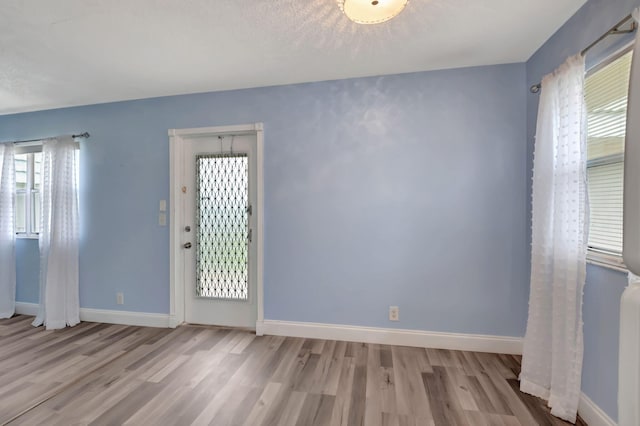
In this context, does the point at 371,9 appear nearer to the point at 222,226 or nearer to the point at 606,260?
the point at 606,260

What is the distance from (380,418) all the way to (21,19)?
3.32 m

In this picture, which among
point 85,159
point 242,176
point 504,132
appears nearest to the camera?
point 504,132

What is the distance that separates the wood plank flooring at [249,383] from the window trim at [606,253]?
0.98 m

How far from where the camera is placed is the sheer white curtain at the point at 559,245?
1.65 metres

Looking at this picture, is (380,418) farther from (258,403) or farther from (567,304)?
(567,304)

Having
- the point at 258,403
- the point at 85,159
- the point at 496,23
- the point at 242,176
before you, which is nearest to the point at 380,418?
the point at 258,403

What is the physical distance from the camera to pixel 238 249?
3.00 metres

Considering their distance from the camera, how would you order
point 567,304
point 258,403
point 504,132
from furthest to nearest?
point 504,132 → point 258,403 → point 567,304

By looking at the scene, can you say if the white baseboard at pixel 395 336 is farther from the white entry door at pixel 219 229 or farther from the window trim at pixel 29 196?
the window trim at pixel 29 196

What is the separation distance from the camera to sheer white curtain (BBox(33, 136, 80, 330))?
3.15 m

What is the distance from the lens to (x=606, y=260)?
1.59m

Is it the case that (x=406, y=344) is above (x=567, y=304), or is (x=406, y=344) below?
below

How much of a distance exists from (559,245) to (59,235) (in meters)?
4.58

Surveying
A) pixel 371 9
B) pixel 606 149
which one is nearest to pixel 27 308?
pixel 371 9
